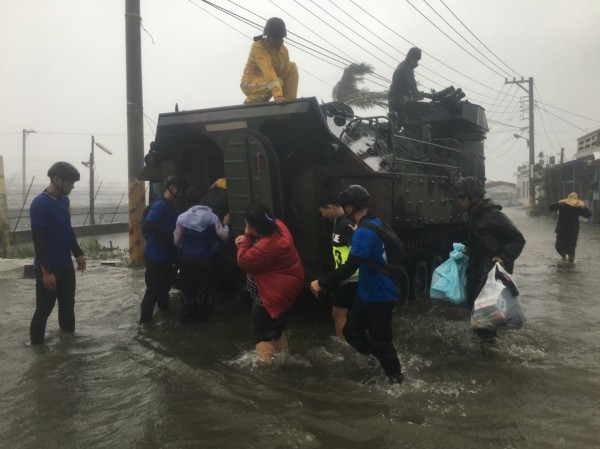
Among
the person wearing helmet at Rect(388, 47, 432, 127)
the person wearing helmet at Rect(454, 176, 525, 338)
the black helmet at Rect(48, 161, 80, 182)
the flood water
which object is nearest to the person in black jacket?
the person wearing helmet at Rect(388, 47, 432, 127)

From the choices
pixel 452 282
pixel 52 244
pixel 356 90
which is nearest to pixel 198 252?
pixel 52 244

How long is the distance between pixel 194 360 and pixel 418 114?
19.3 feet

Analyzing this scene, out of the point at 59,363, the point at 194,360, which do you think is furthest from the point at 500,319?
the point at 59,363

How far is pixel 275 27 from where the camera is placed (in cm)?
598

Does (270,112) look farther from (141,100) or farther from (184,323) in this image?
(141,100)

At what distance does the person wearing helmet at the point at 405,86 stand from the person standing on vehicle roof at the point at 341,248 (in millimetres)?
4492

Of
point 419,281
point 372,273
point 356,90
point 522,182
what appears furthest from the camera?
point 522,182

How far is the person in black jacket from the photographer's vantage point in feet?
34.5

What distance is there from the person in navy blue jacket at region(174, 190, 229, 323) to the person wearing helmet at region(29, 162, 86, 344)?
107 cm

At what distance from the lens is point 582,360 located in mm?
4531

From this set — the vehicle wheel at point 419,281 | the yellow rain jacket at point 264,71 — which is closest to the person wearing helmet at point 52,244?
the yellow rain jacket at point 264,71

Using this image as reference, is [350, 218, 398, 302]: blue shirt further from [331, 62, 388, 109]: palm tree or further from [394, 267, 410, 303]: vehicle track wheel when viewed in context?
[331, 62, 388, 109]: palm tree

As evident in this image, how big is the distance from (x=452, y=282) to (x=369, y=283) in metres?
1.21

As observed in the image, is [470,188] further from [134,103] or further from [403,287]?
[134,103]
